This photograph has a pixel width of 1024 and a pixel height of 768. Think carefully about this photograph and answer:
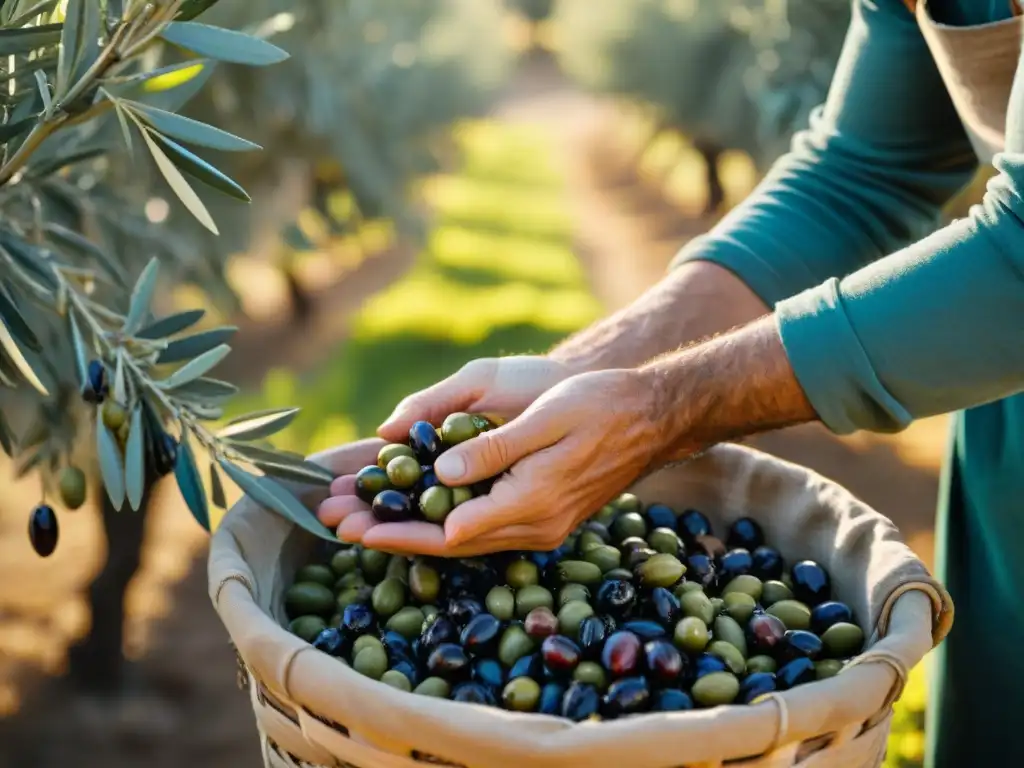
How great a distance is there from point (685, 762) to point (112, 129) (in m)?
2.16

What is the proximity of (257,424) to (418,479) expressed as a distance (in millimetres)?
230

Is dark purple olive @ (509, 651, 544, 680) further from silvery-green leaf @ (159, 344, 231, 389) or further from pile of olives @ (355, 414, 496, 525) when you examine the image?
silvery-green leaf @ (159, 344, 231, 389)

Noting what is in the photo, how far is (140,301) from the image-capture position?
1.49 meters

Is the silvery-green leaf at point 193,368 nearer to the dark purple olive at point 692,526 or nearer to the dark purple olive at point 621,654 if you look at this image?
the dark purple olive at point 621,654

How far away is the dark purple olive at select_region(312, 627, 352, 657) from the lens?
134 cm

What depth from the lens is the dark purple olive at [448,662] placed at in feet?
4.25

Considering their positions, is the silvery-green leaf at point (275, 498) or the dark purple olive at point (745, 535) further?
the dark purple olive at point (745, 535)

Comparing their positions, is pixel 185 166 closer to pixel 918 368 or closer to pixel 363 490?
pixel 363 490

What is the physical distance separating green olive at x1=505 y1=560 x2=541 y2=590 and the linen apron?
0.65m

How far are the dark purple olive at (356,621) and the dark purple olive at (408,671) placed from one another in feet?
0.33

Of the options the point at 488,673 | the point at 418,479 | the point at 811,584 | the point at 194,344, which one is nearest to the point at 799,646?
the point at 811,584

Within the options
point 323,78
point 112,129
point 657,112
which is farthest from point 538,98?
point 112,129

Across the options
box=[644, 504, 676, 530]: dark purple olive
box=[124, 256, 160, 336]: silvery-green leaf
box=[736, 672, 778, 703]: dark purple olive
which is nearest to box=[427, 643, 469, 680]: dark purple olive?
box=[736, 672, 778, 703]: dark purple olive

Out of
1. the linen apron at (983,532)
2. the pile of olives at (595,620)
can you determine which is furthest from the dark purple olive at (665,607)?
the linen apron at (983,532)
